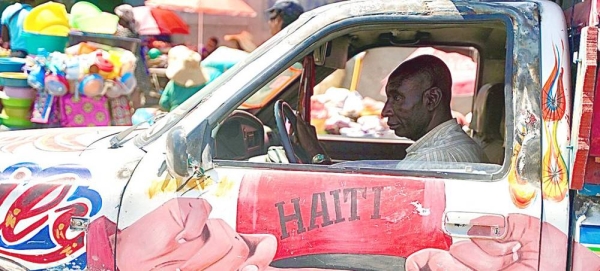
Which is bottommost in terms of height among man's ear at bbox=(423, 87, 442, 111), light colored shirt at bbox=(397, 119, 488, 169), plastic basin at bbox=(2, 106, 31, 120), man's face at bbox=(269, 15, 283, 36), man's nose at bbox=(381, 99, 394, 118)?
plastic basin at bbox=(2, 106, 31, 120)

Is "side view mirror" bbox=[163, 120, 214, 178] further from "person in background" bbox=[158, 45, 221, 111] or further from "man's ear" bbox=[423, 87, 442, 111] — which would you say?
"person in background" bbox=[158, 45, 221, 111]

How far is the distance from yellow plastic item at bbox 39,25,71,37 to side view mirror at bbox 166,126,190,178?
18.2 feet

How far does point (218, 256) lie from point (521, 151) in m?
0.96

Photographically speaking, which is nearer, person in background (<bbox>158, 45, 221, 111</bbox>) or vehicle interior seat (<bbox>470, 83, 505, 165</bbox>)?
vehicle interior seat (<bbox>470, 83, 505, 165</bbox>)

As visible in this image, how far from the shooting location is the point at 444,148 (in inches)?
101

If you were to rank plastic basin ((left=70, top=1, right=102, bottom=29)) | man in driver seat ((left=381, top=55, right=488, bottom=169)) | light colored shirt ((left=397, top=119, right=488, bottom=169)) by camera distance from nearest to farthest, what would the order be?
light colored shirt ((left=397, top=119, right=488, bottom=169))
man in driver seat ((left=381, top=55, right=488, bottom=169))
plastic basin ((left=70, top=1, right=102, bottom=29))

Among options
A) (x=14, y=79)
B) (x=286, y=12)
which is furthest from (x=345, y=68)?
(x=14, y=79)

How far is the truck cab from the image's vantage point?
206 centimetres

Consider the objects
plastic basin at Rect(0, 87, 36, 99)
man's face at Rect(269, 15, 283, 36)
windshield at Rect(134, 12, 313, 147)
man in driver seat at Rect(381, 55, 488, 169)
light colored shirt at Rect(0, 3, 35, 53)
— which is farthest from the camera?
light colored shirt at Rect(0, 3, 35, 53)

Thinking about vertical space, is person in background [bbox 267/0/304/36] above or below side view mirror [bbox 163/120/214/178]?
above

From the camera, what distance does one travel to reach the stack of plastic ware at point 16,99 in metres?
6.75

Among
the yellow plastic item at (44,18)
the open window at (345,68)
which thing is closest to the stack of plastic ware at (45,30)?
the yellow plastic item at (44,18)

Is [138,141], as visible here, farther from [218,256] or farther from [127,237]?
[218,256]

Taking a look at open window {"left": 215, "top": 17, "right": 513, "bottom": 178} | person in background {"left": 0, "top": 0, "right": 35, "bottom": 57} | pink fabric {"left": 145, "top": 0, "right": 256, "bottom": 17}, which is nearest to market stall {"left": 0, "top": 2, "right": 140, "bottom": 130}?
person in background {"left": 0, "top": 0, "right": 35, "bottom": 57}
